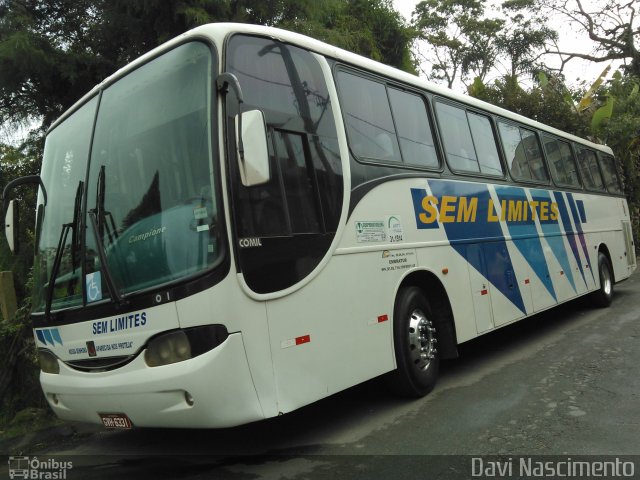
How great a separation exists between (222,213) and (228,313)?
627 millimetres

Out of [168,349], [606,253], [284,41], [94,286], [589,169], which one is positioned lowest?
[606,253]

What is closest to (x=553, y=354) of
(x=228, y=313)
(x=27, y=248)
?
(x=228, y=313)

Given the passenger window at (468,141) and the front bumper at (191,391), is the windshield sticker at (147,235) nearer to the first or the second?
the front bumper at (191,391)

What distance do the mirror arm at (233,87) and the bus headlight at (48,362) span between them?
2.16 metres

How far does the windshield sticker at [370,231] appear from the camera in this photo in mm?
4711

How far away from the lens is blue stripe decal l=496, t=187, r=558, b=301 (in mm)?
7352

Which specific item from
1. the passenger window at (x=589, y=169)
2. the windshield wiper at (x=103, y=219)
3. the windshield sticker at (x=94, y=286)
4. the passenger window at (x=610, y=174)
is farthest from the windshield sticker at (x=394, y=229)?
the passenger window at (x=610, y=174)

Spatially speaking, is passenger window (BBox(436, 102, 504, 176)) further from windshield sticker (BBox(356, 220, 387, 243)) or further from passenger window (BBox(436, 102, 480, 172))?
windshield sticker (BBox(356, 220, 387, 243))

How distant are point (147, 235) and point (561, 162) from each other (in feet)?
26.4

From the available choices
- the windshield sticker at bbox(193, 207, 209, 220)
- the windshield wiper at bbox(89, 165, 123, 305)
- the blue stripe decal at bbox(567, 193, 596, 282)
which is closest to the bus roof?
the windshield wiper at bbox(89, 165, 123, 305)

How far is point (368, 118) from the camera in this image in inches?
206

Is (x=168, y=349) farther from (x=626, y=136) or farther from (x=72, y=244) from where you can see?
(x=626, y=136)

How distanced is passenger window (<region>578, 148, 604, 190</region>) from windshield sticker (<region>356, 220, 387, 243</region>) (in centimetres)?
713

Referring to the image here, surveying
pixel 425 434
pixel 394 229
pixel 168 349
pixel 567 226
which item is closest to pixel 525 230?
pixel 567 226
